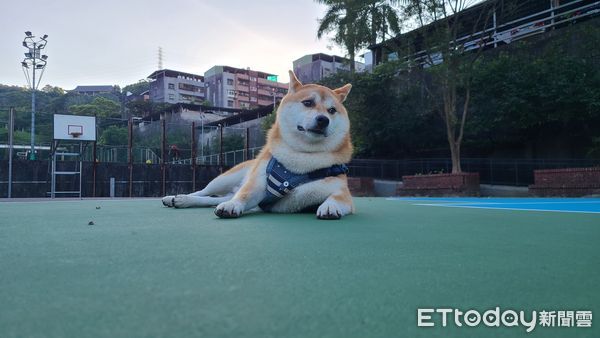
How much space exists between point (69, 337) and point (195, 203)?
346cm

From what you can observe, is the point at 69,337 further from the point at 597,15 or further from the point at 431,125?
the point at 597,15

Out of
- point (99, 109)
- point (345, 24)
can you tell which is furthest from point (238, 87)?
A: point (345, 24)

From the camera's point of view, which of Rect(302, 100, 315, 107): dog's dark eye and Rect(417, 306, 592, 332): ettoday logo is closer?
Rect(417, 306, 592, 332): ettoday logo

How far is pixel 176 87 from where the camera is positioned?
71312mm

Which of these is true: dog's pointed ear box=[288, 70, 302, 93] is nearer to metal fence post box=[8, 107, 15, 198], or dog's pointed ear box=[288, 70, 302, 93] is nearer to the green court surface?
the green court surface

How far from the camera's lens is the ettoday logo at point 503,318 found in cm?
79

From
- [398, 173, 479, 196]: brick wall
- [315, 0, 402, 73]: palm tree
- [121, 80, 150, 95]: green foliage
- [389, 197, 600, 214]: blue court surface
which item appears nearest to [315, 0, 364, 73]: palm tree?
[315, 0, 402, 73]: palm tree

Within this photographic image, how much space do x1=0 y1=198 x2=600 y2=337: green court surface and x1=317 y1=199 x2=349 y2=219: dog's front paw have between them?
78 cm

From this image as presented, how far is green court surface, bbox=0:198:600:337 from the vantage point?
75cm

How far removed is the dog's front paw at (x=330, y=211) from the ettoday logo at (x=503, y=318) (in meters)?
1.91

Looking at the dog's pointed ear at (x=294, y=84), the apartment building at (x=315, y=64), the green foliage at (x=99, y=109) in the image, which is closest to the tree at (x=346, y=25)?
the dog's pointed ear at (x=294, y=84)

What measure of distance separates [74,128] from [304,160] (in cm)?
1532

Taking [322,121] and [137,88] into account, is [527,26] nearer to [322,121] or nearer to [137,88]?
[322,121]

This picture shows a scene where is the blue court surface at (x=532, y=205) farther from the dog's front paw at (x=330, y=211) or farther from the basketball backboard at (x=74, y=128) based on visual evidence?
the basketball backboard at (x=74, y=128)
